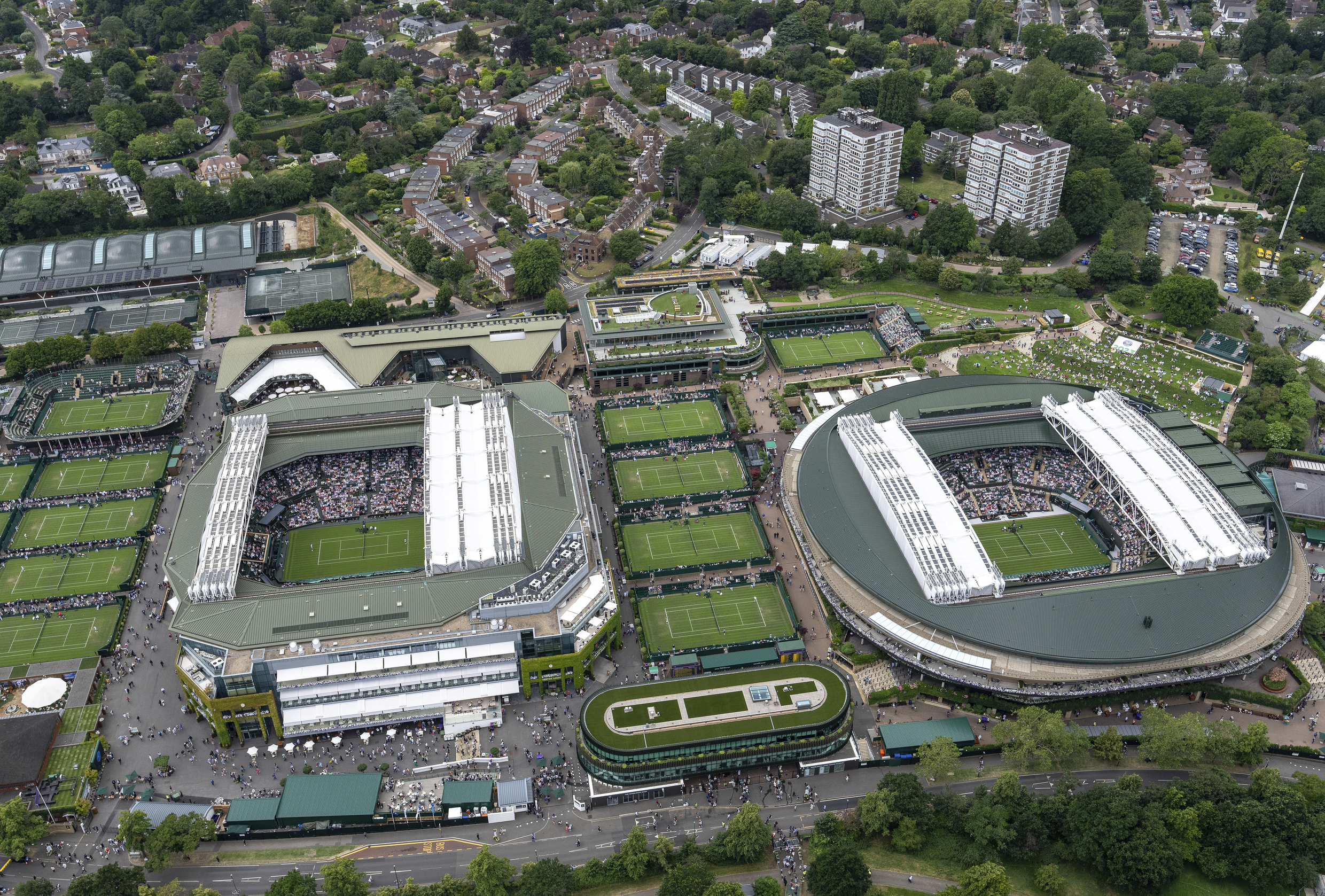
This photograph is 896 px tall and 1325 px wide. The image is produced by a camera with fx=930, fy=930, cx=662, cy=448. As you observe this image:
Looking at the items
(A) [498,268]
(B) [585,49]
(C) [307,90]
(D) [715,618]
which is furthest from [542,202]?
(D) [715,618]

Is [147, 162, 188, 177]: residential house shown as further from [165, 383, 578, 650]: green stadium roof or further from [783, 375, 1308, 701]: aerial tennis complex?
[783, 375, 1308, 701]: aerial tennis complex

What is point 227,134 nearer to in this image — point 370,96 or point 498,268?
point 370,96

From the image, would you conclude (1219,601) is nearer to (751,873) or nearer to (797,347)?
(751,873)

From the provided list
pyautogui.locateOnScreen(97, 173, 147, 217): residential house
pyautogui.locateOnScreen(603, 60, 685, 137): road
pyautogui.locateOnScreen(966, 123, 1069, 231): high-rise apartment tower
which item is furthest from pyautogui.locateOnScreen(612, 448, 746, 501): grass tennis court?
pyautogui.locateOnScreen(97, 173, 147, 217): residential house

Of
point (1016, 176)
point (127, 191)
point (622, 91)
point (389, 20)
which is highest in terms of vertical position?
point (389, 20)

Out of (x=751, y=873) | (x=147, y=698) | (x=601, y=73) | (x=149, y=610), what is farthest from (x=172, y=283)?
(x=751, y=873)

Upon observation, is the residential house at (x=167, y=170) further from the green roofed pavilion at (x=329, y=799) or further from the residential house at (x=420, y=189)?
the green roofed pavilion at (x=329, y=799)

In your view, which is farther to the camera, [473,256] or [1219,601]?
[473,256]
